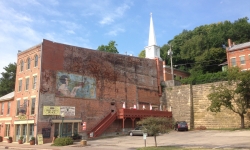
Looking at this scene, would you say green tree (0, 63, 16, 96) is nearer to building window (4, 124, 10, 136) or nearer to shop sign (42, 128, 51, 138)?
building window (4, 124, 10, 136)

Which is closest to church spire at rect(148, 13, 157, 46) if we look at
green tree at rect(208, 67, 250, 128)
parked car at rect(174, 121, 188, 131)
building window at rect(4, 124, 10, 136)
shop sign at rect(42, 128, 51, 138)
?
parked car at rect(174, 121, 188, 131)

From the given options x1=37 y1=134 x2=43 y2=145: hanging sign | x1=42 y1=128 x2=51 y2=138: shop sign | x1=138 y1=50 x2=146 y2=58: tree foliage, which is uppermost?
x1=138 y1=50 x2=146 y2=58: tree foliage

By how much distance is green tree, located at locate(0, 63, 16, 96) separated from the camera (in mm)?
56888

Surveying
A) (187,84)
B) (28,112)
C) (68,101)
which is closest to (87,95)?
(68,101)

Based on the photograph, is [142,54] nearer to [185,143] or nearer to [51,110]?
[51,110]

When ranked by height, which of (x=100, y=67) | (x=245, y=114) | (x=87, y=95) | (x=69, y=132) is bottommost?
(x=69, y=132)

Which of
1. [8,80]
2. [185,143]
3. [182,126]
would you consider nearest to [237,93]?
[182,126]

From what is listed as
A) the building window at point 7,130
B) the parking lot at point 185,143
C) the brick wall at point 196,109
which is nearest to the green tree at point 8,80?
the building window at point 7,130

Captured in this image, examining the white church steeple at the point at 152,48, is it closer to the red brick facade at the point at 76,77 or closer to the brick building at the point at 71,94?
the red brick facade at the point at 76,77

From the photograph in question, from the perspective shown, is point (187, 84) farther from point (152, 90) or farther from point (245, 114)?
point (245, 114)

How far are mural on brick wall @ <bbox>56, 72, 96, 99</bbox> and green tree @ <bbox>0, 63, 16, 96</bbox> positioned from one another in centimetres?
2821

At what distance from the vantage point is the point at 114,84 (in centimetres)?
3975

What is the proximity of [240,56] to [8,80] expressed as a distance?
50.3 m

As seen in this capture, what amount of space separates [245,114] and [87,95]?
22.0 meters
